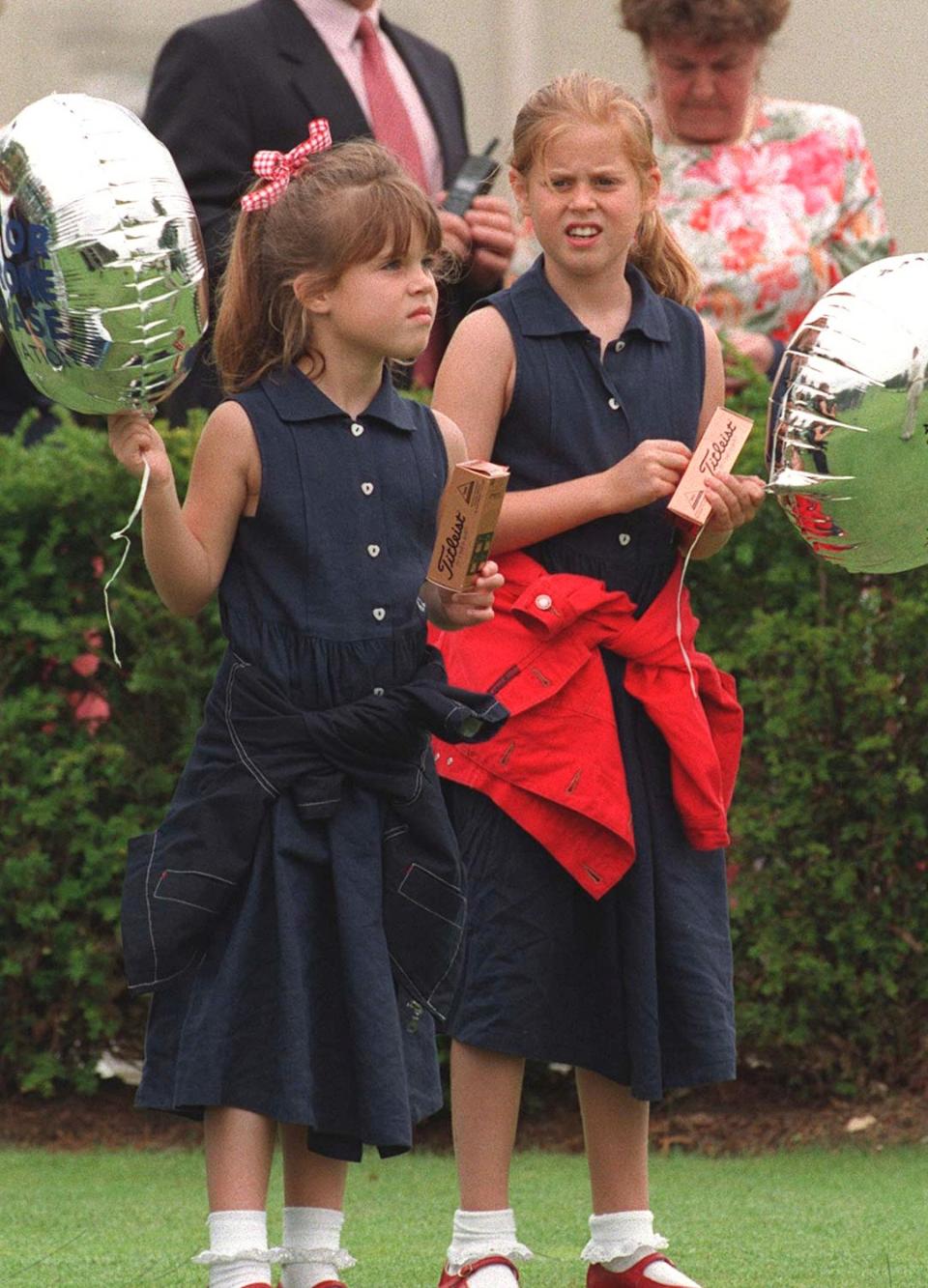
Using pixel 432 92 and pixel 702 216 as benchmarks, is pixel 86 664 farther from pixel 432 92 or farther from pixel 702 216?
pixel 702 216

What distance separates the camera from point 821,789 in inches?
188

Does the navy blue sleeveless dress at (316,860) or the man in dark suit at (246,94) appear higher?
the man in dark suit at (246,94)

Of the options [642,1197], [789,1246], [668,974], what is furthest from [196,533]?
[789,1246]

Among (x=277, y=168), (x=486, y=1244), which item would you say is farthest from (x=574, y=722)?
(x=277, y=168)

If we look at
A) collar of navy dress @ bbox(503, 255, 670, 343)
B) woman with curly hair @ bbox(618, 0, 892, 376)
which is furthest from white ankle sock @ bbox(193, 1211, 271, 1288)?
woman with curly hair @ bbox(618, 0, 892, 376)

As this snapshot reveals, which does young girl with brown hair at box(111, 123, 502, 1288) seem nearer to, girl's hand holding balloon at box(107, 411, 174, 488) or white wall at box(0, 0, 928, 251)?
girl's hand holding balloon at box(107, 411, 174, 488)

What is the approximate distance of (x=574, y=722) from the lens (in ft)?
11.6

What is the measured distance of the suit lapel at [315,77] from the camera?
16.0 feet

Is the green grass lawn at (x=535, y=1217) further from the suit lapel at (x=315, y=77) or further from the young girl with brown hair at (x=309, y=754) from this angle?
the suit lapel at (x=315, y=77)

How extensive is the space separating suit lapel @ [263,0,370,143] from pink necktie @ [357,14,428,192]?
7 centimetres

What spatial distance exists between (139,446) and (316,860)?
23.8 inches

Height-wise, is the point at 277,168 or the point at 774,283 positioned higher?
the point at 277,168

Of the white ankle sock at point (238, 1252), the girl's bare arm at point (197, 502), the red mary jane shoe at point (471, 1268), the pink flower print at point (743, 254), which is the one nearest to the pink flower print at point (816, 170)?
the pink flower print at point (743, 254)

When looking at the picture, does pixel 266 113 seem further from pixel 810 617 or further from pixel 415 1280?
pixel 415 1280
